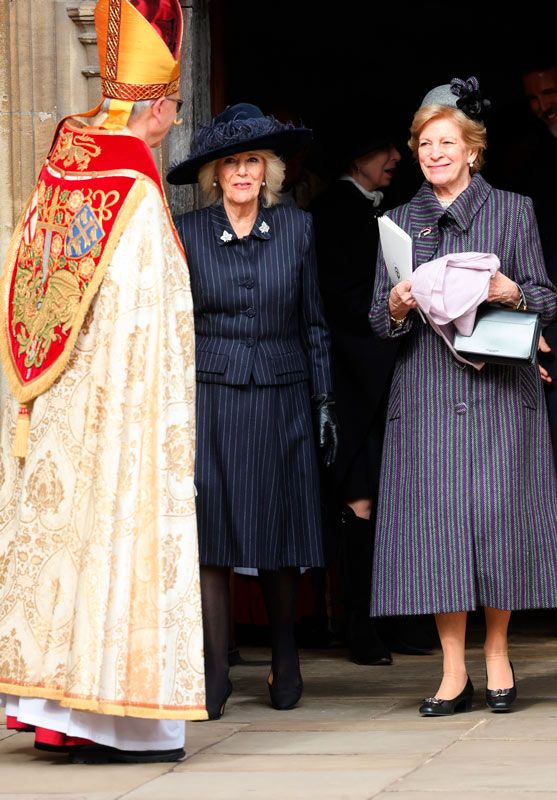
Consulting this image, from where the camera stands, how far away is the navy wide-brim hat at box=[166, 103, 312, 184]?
5625mm

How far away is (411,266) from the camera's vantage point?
539 cm

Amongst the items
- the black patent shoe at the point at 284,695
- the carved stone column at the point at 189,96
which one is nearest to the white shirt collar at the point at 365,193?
the carved stone column at the point at 189,96

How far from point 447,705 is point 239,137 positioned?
180 centimetres

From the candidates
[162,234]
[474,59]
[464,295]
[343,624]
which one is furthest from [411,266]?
[474,59]

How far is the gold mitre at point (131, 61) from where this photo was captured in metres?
4.91

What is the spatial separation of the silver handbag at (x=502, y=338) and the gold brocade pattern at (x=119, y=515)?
92 centimetres

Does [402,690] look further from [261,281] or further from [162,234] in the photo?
[162,234]

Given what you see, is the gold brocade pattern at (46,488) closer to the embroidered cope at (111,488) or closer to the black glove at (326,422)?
the embroidered cope at (111,488)

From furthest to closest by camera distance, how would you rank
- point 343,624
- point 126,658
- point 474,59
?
point 474,59 → point 343,624 → point 126,658

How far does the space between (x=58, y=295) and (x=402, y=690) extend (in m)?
2.00

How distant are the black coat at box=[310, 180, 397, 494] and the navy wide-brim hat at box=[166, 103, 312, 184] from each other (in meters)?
1.12

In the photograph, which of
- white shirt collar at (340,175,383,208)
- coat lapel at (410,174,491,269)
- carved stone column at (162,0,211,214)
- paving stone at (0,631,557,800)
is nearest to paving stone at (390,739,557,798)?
paving stone at (0,631,557,800)

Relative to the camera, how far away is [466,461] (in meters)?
5.45

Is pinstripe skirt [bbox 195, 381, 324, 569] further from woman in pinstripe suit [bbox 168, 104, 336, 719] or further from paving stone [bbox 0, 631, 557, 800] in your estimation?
paving stone [bbox 0, 631, 557, 800]
